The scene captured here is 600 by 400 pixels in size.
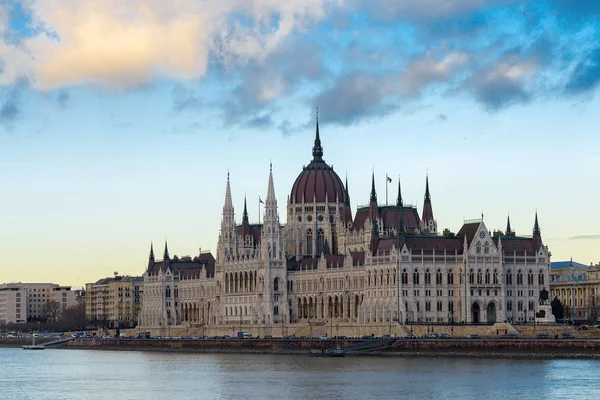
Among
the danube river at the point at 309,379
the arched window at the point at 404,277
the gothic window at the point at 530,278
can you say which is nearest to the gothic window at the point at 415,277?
the arched window at the point at 404,277

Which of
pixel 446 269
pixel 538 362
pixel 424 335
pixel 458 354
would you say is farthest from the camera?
pixel 446 269

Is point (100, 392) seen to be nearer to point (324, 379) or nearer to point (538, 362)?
point (324, 379)

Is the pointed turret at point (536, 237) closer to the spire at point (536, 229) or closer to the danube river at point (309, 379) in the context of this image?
the spire at point (536, 229)

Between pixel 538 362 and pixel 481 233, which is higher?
pixel 481 233

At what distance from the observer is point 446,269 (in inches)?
7569

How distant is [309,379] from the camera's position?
137 m

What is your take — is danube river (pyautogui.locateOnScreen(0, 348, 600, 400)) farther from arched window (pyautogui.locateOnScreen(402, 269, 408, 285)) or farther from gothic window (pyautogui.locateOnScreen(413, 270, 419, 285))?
gothic window (pyautogui.locateOnScreen(413, 270, 419, 285))

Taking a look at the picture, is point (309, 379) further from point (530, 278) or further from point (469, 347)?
point (530, 278)

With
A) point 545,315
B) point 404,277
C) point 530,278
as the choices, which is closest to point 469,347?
point 545,315

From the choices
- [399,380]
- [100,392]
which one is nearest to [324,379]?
[399,380]

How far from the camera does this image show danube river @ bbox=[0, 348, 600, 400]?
123 metres

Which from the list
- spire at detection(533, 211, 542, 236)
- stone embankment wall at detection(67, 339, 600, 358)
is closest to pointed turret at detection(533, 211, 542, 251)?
spire at detection(533, 211, 542, 236)

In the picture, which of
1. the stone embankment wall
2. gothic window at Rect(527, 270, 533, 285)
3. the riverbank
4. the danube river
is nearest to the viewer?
the danube river

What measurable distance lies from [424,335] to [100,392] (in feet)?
193
